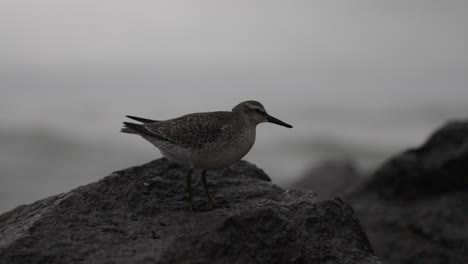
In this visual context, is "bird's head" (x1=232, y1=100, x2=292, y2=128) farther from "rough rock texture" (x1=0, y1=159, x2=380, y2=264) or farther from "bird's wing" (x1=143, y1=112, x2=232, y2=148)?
"rough rock texture" (x1=0, y1=159, x2=380, y2=264)

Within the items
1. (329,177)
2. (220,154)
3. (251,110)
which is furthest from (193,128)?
(329,177)

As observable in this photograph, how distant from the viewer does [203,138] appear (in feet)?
23.3

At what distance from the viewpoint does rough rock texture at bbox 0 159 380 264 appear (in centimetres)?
561

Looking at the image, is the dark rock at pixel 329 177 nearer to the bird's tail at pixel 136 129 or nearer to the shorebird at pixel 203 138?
the shorebird at pixel 203 138

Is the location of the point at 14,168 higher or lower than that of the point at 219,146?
higher

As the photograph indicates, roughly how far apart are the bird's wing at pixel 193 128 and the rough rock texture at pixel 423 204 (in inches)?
184

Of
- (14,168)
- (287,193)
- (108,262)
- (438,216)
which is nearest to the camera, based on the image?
(108,262)

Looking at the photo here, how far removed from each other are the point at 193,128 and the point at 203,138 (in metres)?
0.22

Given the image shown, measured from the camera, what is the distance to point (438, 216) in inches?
404

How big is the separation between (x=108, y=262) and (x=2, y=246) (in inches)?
48.5

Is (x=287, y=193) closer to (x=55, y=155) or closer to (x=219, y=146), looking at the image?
(x=219, y=146)

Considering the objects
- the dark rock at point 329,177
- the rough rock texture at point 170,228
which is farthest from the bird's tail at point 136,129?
the dark rock at point 329,177

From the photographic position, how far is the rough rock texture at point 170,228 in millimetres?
5609

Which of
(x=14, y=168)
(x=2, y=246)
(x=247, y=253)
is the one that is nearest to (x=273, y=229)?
(x=247, y=253)
